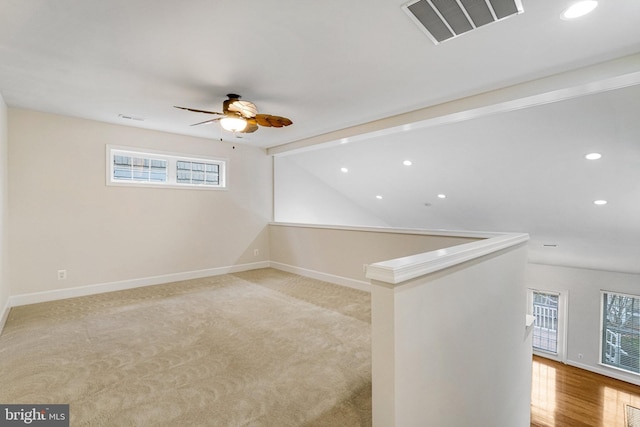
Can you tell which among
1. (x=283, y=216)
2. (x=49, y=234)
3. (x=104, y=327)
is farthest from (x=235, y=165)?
(x=104, y=327)

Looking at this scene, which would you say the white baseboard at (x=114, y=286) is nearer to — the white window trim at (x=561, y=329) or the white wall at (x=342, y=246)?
the white wall at (x=342, y=246)

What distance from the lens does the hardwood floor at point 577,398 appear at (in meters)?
5.37

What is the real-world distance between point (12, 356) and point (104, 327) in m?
0.69

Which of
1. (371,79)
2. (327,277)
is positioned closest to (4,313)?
(327,277)

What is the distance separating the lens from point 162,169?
4.94 m

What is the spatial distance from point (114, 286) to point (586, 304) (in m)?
9.86

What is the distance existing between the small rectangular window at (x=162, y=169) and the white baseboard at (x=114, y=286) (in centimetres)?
149

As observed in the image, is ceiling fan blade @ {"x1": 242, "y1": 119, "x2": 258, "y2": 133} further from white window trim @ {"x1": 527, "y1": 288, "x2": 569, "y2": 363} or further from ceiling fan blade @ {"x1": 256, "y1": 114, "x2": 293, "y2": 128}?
white window trim @ {"x1": 527, "y1": 288, "x2": 569, "y2": 363}

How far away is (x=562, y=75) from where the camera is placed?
9.21ft

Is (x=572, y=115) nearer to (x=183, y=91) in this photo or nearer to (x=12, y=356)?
(x=183, y=91)

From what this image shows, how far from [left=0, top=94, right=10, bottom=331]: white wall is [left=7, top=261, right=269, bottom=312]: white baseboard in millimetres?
246

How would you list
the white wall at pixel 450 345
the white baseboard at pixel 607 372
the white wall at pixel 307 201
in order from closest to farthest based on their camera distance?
1. the white wall at pixel 450 345
2. the white baseboard at pixel 607 372
3. the white wall at pixel 307 201

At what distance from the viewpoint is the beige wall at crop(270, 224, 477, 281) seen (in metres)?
3.83

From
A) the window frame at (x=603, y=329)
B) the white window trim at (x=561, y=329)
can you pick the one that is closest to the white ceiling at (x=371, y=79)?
the window frame at (x=603, y=329)
